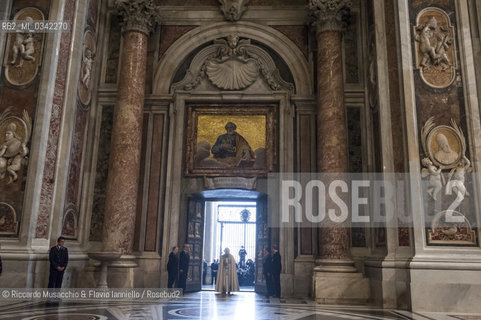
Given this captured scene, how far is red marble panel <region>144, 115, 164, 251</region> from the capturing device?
34.0 feet

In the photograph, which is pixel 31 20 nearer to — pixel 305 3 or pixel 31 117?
pixel 31 117

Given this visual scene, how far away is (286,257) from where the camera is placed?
33.3 feet

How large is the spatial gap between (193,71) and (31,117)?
14.0 ft

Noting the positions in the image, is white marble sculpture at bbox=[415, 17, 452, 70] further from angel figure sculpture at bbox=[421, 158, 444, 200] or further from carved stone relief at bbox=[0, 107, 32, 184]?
carved stone relief at bbox=[0, 107, 32, 184]

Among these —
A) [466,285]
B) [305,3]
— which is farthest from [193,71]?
[466,285]

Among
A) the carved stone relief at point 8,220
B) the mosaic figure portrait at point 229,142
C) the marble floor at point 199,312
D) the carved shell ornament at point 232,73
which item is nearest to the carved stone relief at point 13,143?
the carved stone relief at point 8,220

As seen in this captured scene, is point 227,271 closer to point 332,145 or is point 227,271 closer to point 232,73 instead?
point 332,145

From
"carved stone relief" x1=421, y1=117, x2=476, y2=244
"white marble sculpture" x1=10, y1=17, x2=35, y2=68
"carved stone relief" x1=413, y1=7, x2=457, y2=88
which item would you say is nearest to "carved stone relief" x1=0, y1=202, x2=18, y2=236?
"white marble sculpture" x1=10, y1=17, x2=35, y2=68

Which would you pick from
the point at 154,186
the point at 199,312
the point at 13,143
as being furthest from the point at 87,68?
the point at 199,312

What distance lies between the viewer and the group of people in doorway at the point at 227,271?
31.7 feet

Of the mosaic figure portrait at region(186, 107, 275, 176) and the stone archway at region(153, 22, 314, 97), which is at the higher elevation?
the stone archway at region(153, 22, 314, 97)

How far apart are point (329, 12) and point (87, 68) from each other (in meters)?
5.73

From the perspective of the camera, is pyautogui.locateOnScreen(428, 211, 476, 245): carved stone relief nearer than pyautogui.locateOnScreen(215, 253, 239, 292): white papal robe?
Yes

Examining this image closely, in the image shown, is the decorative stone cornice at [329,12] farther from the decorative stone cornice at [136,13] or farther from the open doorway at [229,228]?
the open doorway at [229,228]
